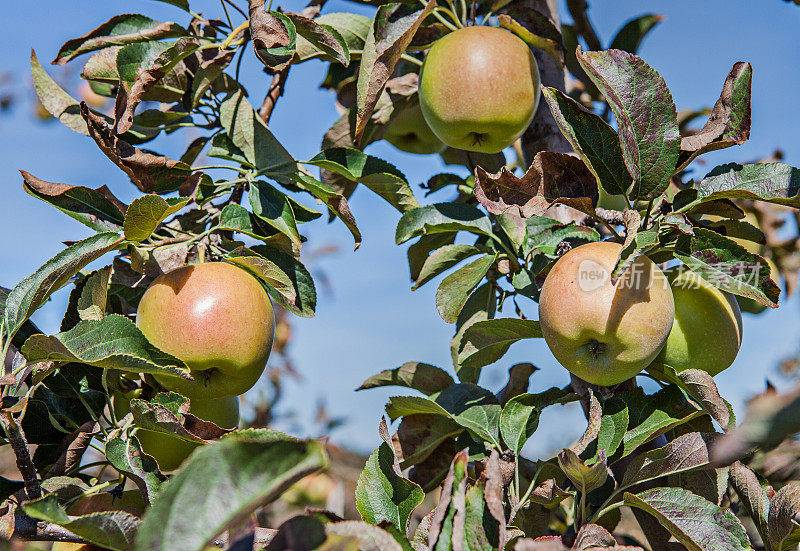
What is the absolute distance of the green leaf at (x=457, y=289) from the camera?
4.26 ft

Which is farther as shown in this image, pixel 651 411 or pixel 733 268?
pixel 651 411

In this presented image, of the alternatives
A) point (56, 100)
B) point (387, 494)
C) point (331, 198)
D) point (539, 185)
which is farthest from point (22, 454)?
point (539, 185)

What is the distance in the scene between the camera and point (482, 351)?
1319mm

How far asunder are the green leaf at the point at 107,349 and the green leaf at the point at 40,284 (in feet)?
0.26

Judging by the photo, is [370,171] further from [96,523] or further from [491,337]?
[96,523]

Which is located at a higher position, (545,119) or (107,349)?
(545,119)

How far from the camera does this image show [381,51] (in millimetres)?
1275

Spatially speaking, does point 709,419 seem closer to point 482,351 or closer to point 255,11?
point 482,351

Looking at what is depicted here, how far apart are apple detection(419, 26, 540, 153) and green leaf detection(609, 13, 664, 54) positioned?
561 mm

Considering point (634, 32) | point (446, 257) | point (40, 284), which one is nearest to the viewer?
point (40, 284)

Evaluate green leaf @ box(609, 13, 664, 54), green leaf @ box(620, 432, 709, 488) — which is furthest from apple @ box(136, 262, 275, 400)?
green leaf @ box(609, 13, 664, 54)

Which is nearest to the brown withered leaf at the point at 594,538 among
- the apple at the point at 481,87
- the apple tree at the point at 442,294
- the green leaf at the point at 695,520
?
the apple tree at the point at 442,294

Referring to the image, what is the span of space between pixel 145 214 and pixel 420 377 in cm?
65

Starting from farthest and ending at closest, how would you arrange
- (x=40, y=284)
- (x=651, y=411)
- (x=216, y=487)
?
(x=651, y=411) → (x=40, y=284) → (x=216, y=487)
